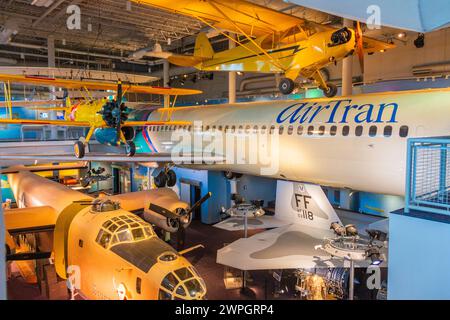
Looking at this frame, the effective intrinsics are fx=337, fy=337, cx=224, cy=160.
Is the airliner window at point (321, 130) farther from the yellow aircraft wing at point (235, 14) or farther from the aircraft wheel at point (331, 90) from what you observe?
the yellow aircraft wing at point (235, 14)

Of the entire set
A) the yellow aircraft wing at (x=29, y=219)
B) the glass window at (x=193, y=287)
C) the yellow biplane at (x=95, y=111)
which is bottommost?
the glass window at (x=193, y=287)

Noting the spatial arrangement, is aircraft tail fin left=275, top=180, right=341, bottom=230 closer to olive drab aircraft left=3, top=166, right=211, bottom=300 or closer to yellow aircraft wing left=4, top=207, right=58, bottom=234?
olive drab aircraft left=3, top=166, right=211, bottom=300

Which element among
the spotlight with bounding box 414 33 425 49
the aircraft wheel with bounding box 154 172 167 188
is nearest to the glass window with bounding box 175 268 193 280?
the aircraft wheel with bounding box 154 172 167 188

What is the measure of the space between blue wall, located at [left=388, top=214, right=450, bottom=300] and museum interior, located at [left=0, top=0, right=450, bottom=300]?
2 cm

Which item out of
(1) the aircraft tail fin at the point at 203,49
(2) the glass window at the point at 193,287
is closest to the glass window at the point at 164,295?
(2) the glass window at the point at 193,287

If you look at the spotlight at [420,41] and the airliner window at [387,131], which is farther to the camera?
the spotlight at [420,41]

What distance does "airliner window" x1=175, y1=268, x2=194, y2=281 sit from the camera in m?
7.20

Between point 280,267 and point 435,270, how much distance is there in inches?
248

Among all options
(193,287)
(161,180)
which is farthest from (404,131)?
(161,180)

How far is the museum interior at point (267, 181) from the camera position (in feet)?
16.3

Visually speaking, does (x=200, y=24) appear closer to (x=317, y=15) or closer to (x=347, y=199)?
(x=317, y=15)

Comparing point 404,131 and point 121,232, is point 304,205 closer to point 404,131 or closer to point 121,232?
point 404,131

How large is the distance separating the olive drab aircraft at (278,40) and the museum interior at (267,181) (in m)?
0.06
